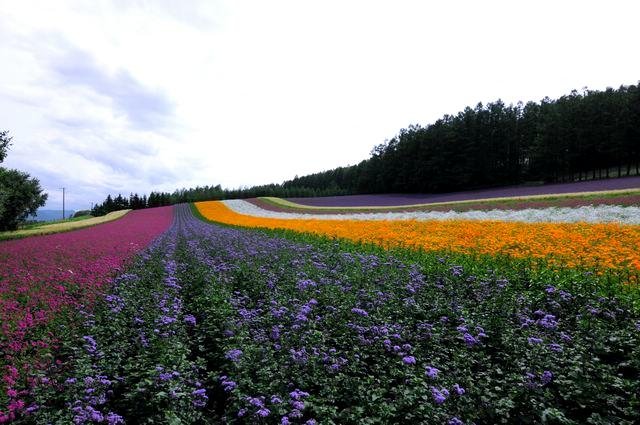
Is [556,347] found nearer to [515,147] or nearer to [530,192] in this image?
[530,192]

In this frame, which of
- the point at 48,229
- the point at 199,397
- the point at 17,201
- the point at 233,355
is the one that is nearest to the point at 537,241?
the point at 233,355

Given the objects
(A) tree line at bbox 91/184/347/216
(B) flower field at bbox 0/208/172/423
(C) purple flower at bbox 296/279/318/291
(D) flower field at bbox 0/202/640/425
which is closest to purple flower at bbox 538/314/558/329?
(D) flower field at bbox 0/202/640/425

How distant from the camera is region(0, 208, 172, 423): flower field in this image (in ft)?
15.2

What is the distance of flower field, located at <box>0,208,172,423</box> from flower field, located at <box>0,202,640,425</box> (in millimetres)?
121

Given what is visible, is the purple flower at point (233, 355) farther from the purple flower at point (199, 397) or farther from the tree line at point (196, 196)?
the tree line at point (196, 196)

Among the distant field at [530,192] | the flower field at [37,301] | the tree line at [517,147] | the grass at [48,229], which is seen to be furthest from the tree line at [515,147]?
the flower field at [37,301]

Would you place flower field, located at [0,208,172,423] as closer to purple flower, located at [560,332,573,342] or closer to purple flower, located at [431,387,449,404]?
purple flower, located at [431,387,449,404]

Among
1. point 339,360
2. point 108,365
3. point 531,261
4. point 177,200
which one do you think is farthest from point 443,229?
point 177,200

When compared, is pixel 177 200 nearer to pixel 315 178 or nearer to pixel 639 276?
pixel 315 178

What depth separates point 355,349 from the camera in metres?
4.60

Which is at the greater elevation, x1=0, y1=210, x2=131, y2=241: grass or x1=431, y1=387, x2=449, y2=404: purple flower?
x1=0, y1=210, x2=131, y2=241: grass

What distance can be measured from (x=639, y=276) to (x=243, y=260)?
337 inches

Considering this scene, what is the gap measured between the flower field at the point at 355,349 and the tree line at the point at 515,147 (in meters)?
52.2

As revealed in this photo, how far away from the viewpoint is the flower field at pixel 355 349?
375 cm
